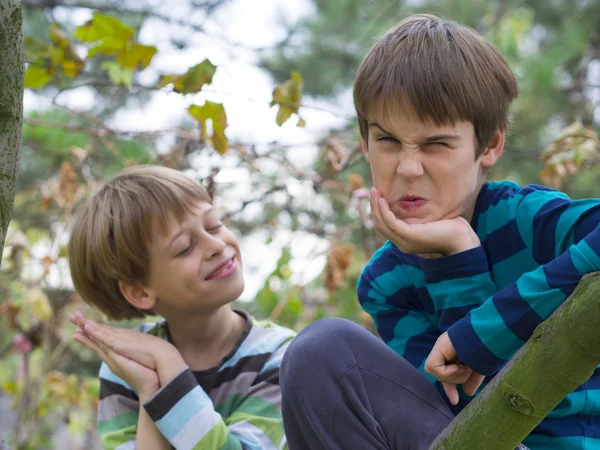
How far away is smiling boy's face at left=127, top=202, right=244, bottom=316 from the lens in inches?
66.3

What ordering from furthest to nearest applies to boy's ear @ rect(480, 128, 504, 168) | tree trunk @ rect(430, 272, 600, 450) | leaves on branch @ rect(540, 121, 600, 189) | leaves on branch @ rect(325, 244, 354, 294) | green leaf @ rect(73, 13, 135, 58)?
leaves on branch @ rect(325, 244, 354, 294) < leaves on branch @ rect(540, 121, 600, 189) < green leaf @ rect(73, 13, 135, 58) < boy's ear @ rect(480, 128, 504, 168) < tree trunk @ rect(430, 272, 600, 450)

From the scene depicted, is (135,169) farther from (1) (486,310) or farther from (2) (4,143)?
(1) (486,310)

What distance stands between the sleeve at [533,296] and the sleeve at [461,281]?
79 millimetres

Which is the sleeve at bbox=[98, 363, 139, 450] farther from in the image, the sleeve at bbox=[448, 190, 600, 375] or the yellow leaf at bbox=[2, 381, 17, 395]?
the yellow leaf at bbox=[2, 381, 17, 395]

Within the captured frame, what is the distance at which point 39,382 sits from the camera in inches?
126

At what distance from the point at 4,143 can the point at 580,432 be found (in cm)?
96

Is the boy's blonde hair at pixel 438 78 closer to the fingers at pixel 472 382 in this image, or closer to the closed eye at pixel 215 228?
the fingers at pixel 472 382

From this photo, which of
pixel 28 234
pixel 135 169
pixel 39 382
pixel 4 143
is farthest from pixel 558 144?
pixel 28 234

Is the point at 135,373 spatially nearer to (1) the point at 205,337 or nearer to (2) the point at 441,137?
(1) the point at 205,337

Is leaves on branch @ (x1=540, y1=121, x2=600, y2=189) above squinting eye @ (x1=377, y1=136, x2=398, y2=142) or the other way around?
the other way around

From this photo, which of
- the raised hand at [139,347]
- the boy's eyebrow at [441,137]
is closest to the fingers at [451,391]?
the boy's eyebrow at [441,137]

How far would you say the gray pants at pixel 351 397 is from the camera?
1.16 metres

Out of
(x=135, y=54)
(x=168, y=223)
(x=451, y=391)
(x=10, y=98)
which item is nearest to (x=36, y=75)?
(x=135, y=54)

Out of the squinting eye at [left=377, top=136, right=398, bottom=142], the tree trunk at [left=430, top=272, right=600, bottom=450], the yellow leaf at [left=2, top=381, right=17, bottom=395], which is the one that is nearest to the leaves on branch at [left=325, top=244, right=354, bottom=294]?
the squinting eye at [left=377, top=136, right=398, bottom=142]
